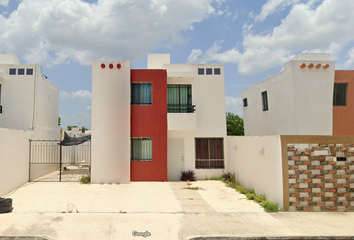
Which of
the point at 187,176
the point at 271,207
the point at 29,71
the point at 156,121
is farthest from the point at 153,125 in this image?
the point at 29,71

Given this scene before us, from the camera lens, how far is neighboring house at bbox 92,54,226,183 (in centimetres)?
1252

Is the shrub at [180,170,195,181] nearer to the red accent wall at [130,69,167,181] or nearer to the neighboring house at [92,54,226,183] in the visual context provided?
the neighboring house at [92,54,226,183]

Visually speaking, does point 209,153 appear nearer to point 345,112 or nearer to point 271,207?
point 271,207

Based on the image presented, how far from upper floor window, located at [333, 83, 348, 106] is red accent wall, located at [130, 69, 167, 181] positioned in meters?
9.05

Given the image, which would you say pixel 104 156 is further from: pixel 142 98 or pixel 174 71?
pixel 174 71

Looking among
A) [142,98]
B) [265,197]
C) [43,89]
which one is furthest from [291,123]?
[43,89]

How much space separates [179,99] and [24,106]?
8566mm

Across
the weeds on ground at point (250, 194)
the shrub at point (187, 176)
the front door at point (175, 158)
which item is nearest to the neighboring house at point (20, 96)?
the front door at point (175, 158)

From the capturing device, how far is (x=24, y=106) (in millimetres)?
14031

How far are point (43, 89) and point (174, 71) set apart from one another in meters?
7.95

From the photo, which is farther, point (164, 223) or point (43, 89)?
point (43, 89)

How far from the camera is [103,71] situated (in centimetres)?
1281

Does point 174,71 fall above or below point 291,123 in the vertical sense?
above

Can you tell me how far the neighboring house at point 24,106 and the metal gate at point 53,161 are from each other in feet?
0.41
